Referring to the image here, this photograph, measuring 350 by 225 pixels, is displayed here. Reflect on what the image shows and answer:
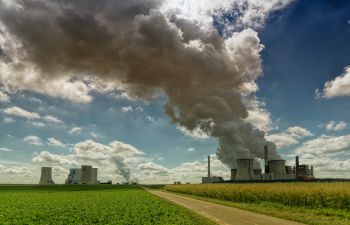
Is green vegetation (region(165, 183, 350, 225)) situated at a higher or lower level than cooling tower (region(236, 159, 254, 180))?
lower

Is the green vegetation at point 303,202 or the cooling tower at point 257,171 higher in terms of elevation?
the cooling tower at point 257,171

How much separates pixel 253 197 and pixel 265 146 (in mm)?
82481

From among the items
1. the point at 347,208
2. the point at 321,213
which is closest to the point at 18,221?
the point at 321,213

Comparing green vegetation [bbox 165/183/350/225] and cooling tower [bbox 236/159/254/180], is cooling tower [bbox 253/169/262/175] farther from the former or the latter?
green vegetation [bbox 165/183/350/225]

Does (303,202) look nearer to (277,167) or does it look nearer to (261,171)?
(277,167)

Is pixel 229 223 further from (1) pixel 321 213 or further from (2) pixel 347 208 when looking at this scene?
(2) pixel 347 208

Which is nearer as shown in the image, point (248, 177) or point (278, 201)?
point (278, 201)

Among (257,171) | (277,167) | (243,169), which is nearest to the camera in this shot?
(243,169)

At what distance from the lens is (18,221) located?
25.3m

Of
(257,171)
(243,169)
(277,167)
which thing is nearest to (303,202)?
(243,169)

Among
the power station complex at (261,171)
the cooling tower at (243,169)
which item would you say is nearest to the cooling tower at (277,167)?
the power station complex at (261,171)

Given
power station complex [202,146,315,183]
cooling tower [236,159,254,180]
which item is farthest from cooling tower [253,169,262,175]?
cooling tower [236,159,254,180]

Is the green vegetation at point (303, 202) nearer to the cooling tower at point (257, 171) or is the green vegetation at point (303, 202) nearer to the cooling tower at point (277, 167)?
the cooling tower at point (277, 167)

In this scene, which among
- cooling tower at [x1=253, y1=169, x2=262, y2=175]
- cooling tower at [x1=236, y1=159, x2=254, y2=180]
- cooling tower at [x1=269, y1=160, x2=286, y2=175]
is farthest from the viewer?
cooling tower at [x1=253, y1=169, x2=262, y2=175]
